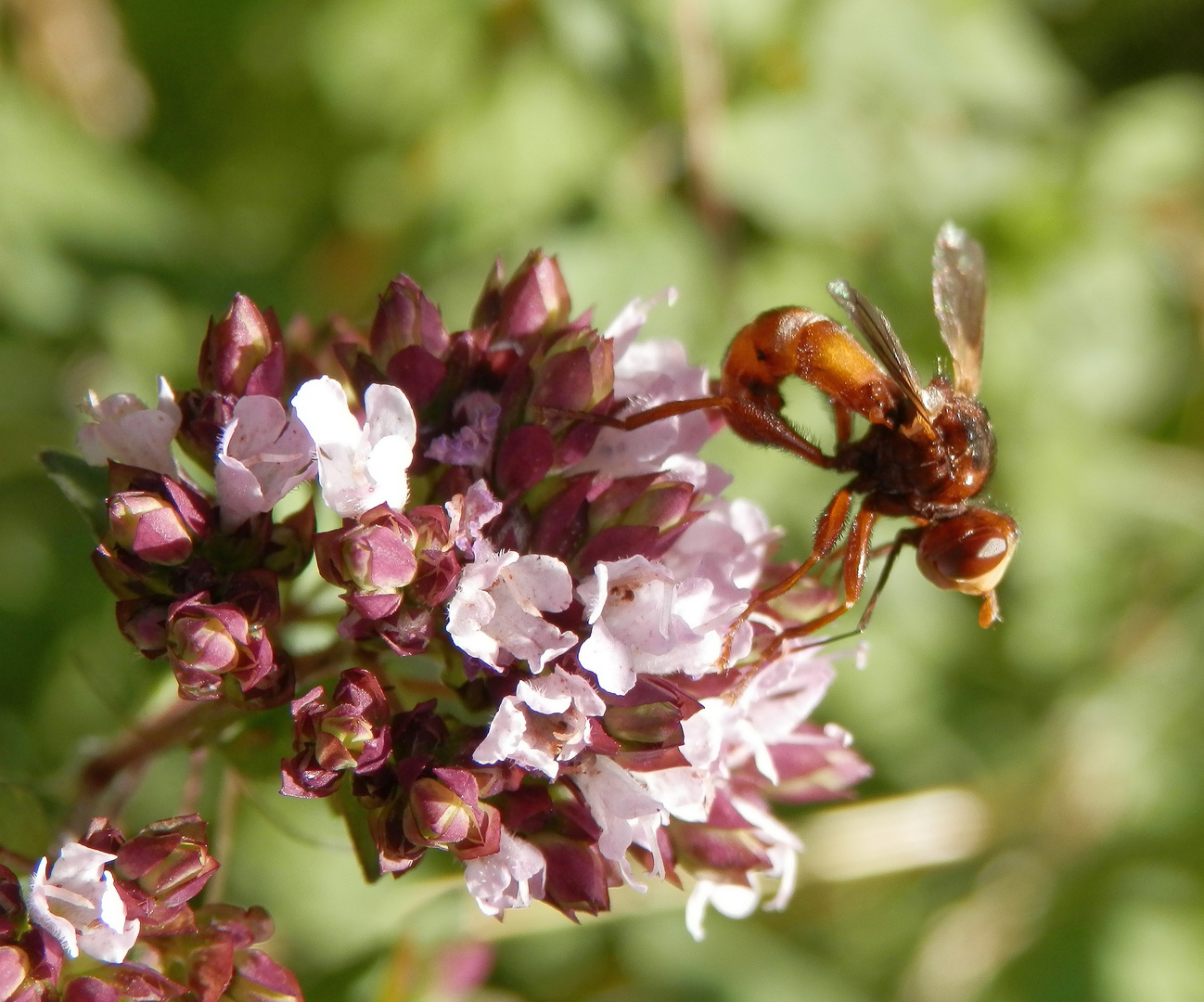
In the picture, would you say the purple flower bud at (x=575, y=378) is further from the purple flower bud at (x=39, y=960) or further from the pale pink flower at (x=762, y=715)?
the purple flower bud at (x=39, y=960)

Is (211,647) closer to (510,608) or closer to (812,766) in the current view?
(510,608)

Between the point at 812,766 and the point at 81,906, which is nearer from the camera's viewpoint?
the point at 81,906

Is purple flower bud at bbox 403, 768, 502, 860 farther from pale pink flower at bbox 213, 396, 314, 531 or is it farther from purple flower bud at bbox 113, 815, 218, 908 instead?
pale pink flower at bbox 213, 396, 314, 531

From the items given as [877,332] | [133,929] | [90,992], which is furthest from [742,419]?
[90,992]

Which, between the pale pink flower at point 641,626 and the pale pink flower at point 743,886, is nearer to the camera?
the pale pink flower at point 641,626

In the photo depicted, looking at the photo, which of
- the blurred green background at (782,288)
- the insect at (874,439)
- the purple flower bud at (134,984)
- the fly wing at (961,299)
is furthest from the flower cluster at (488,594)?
the blurred green background at (782,288)

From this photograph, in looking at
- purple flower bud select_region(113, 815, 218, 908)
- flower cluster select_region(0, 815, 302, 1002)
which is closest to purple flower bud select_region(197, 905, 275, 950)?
flower cluster select_region(0, 815, 302, 1002)
